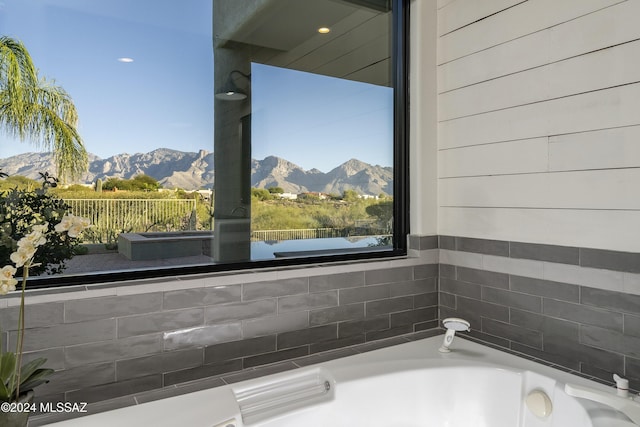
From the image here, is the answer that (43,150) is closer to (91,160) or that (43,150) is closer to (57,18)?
(91,160)

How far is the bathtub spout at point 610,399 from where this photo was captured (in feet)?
4.80

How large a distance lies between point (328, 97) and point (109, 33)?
105 cm

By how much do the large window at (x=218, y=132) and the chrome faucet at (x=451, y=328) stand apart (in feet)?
1.87

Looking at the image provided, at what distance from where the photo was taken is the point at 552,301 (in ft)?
6.44

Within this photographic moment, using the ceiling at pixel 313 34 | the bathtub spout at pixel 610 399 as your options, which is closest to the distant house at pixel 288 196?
the ceiling at pixel 313 34

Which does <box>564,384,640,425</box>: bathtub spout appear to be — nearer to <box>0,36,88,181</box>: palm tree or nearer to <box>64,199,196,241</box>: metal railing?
<box>64,199,196,241</box>: metal railing

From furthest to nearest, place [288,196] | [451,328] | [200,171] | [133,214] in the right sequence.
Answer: [288,196]
[451,328]
[200,171]
[133,214]

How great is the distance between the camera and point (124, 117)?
5.73ft

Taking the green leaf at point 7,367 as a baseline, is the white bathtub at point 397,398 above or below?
below

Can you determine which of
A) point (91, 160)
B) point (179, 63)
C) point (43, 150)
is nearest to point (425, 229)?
point (179, 63)

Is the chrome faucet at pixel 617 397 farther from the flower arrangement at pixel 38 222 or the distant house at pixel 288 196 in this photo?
the flower arrangement at pixel 38 222

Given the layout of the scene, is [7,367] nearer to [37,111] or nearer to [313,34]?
[37,111]

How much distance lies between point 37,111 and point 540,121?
2078 mm

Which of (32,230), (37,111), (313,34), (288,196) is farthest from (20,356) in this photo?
(313,34)
